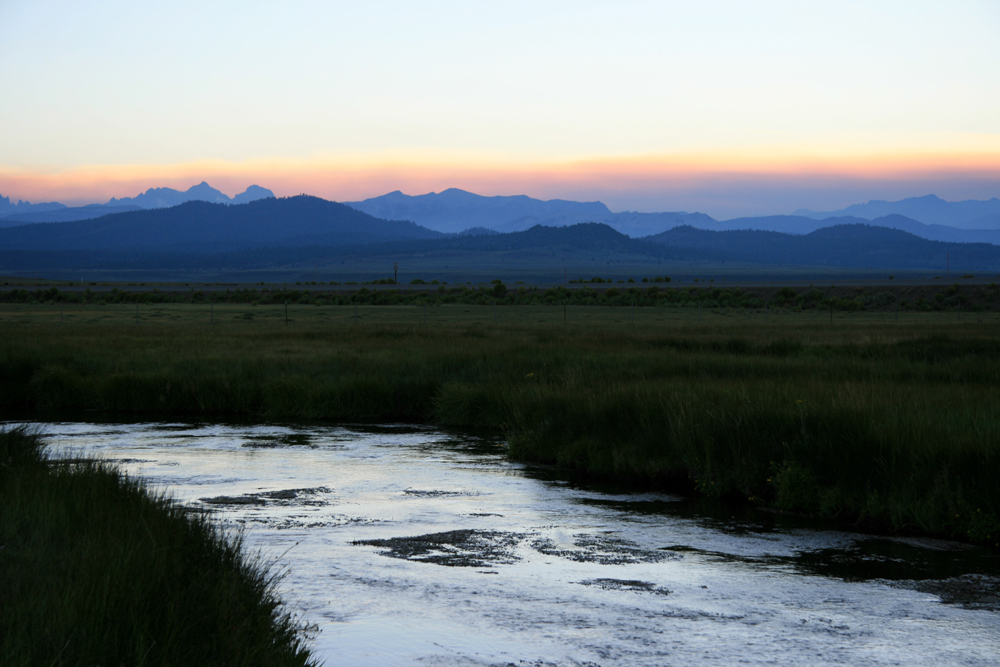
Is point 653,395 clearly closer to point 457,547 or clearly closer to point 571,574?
point 457,547

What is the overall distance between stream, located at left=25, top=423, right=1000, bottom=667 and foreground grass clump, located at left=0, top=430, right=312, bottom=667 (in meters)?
1.17

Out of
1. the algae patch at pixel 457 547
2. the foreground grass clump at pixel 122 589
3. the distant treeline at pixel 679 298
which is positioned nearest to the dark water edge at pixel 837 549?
the algae patch at pixel 457 547

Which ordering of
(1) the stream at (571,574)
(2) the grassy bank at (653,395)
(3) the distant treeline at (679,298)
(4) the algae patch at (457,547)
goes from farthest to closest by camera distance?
(3) the distant treeline at (679,298) → (2) the grassy bank at (653,395) → (4) the algae patch at (457,547) → (1) the stream at (571,574)

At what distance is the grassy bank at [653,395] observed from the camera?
1331cm

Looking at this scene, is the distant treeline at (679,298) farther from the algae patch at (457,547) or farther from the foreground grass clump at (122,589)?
the foreground grass clump at (122,589)

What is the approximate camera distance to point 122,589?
6121 mm

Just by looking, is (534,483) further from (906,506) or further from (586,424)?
(906,506)

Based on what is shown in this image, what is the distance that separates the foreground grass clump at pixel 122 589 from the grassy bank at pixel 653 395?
9.14 metres

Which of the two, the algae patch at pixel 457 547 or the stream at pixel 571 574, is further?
the algae patch at pixel 457 547

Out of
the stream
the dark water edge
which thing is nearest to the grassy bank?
the dark water edge

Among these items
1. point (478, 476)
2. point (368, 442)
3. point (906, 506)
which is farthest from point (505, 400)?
point (906, 506)

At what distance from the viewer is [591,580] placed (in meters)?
10.5

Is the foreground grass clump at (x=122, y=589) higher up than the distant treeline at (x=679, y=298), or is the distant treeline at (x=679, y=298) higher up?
the foreground grass clump at (x=122, y=589)

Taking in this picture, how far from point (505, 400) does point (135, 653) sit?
56.1ft
